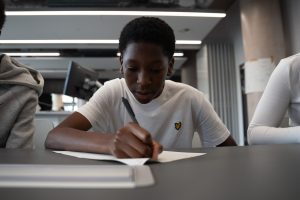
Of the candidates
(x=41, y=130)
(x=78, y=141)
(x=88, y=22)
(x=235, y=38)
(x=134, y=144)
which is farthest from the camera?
(x=235, y=38)

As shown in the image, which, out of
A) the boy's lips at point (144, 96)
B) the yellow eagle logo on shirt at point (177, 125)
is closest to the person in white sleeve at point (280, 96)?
the yellow eagle logo on shirt at point (177, 125)

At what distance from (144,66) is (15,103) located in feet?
1.61

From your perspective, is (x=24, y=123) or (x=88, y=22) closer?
(x=24, y=123)

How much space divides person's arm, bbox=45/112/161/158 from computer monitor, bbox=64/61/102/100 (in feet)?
4.28

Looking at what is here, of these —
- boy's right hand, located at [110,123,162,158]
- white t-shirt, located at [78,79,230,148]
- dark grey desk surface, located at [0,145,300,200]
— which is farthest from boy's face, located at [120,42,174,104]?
dark grey desk surface, located at [0,145,300,200]

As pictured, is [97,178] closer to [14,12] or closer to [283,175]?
[283,175]

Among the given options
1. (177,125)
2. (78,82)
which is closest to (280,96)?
(177,125)

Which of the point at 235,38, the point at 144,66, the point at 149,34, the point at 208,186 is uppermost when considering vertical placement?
the point at 235,38

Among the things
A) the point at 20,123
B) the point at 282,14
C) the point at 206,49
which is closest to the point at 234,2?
the point at 282,14

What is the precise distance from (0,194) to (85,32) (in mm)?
4344

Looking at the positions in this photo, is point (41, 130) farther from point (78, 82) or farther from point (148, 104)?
point (78, 82)

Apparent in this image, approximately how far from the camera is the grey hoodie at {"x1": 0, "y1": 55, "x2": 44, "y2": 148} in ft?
3.31

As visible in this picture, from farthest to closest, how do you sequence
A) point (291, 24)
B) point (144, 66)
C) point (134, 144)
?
point (291, 24), point (144, 66), point (134, 144)

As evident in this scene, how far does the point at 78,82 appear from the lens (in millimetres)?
2215
